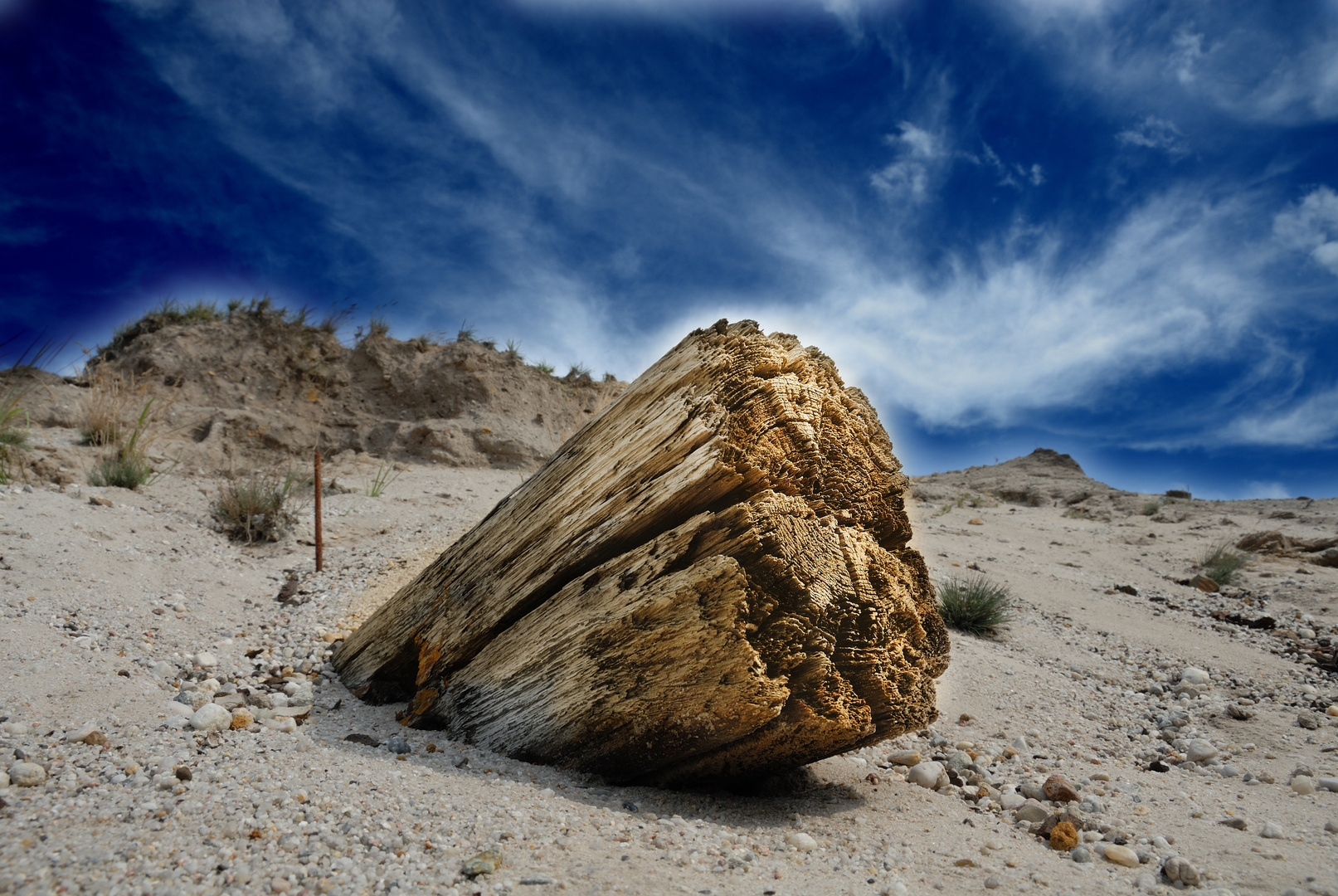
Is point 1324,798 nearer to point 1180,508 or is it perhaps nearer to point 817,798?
point 817,798

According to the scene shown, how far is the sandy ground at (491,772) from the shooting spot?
7.29ft

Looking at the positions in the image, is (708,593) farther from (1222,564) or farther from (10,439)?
(1222,564)

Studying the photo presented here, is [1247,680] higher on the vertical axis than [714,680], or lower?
higher

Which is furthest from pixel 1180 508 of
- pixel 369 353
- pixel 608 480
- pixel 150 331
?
pixel 150 331

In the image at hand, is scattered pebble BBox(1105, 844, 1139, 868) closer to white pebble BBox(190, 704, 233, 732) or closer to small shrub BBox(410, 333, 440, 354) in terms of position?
white pebble BBox(190, 704, 233, 732)

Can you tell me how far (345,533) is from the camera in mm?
7812

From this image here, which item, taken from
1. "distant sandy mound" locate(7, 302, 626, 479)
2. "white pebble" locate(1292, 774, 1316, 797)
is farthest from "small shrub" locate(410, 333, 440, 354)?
"white pebble" locate(1292, 774, 1316, 797)

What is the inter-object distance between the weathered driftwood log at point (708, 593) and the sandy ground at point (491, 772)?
0.87 feet

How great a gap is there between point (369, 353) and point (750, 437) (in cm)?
1421

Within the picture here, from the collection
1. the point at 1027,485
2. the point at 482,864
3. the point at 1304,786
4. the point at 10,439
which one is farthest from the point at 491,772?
the point at 1027,485

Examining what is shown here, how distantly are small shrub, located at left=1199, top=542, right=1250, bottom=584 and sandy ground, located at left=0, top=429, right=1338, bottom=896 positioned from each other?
248cm

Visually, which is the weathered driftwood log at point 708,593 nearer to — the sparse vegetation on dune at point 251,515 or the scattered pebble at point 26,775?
the scattered pebble at point 26,775

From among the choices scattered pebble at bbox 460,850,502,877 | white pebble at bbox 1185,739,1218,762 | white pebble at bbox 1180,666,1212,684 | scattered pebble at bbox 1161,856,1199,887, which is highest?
white pebble at bbox 1180,666,1212,684

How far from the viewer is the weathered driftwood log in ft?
8.72
